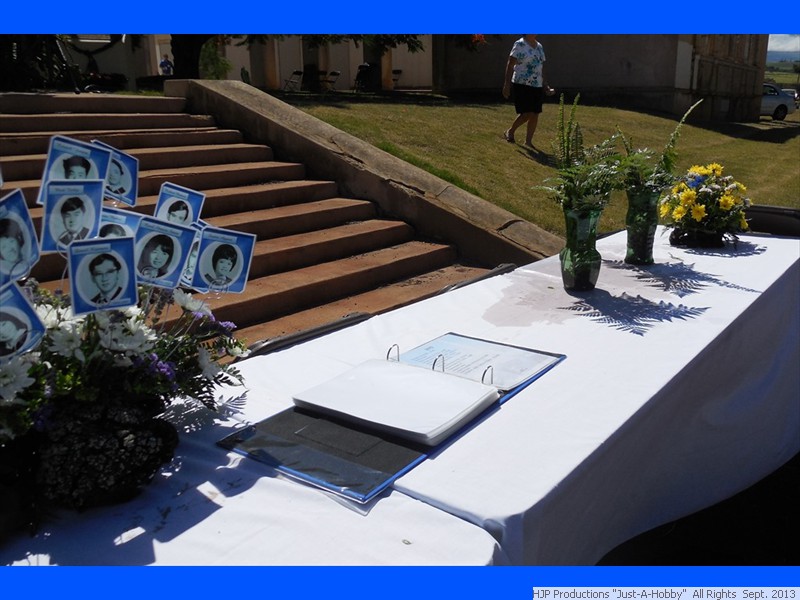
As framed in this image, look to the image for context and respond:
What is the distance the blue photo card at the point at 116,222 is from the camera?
1484mm

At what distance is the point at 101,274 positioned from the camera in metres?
1.28

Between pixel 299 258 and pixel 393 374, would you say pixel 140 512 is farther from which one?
pixel 299 258

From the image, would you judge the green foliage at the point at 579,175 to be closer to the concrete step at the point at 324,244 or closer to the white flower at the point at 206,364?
the white flower at the point at 206,364

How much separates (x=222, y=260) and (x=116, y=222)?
231 millimetres

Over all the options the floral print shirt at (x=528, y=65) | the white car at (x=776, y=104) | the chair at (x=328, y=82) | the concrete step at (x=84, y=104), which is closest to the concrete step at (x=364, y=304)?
the concrete step at (x=84, y=104)

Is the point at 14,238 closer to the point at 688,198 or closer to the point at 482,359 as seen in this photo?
the point at 482,359

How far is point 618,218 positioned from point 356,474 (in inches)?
244

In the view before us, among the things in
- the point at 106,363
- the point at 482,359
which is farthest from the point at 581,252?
the point at 106,363

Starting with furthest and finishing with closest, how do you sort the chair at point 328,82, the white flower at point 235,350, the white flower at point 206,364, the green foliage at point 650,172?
the chair at point 328,82, the green foliage at point 650,172, the white flower at point 235,350, the white flower at point 206,364

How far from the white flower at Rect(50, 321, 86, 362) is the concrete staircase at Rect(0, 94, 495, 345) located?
8.86 feet

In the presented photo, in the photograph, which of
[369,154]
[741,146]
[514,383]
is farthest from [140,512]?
[741,146]

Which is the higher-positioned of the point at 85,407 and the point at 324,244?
the point at 85,407

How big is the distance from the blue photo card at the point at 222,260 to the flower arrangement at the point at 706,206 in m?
2.61

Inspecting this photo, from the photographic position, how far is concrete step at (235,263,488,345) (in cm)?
413
